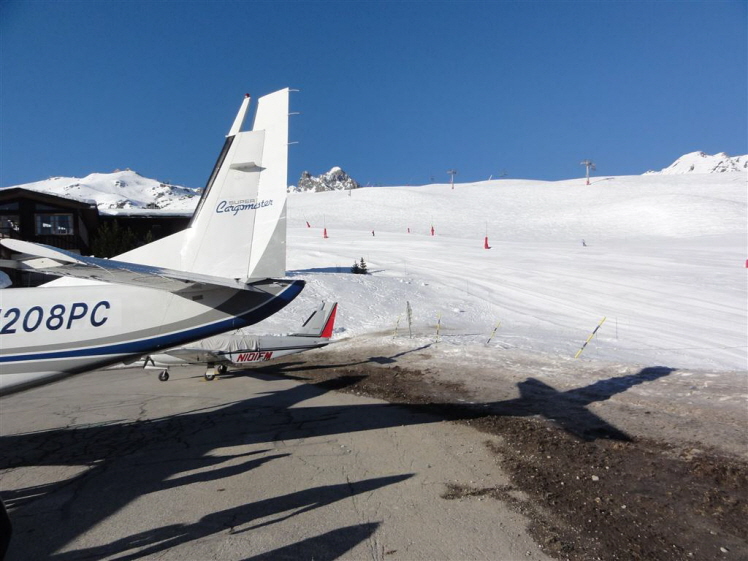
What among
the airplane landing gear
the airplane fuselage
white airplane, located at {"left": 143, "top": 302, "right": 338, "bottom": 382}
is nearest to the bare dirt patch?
the airplane fuselage

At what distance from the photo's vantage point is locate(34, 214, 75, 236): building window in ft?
99.3

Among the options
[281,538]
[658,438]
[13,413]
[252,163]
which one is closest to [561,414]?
[658,438]

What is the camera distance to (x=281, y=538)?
17.4 feet

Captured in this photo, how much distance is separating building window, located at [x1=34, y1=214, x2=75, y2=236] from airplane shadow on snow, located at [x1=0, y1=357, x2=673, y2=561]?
25340 millimetres

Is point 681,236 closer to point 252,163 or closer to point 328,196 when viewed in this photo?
point 252,163

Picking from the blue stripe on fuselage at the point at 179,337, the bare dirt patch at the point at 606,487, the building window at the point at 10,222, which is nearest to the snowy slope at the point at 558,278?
the bare dirt patch at the point at 606,487

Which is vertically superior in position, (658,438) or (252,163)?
(252,163)

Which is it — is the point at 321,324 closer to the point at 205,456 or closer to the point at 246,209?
the point at 205,456

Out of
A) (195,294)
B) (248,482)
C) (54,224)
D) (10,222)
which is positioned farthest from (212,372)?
(10,222)

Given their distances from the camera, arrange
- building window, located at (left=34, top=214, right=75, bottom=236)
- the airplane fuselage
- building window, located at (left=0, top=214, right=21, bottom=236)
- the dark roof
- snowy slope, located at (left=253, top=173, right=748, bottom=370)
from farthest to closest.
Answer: building window, located at (left=34, top=214, right=75, bottom=236) → building window, located at (left=0, top=214, right=21, bottom=236) → the dark roof → snowy slope, located at (left=253, top=173, right=748, bottom=370) → the airplane fuselage

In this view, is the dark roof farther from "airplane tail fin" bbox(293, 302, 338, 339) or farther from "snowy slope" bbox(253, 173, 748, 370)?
"airplane tail fin" bbox(293, 302, 338, 339)

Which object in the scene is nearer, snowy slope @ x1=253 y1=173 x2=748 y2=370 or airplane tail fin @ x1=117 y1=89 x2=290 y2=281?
airplane tail fin @ x1=117 y1=89 x2=290 y2=281

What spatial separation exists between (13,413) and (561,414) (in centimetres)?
1188

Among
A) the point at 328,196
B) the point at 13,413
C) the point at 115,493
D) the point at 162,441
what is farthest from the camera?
the point at 328,196
